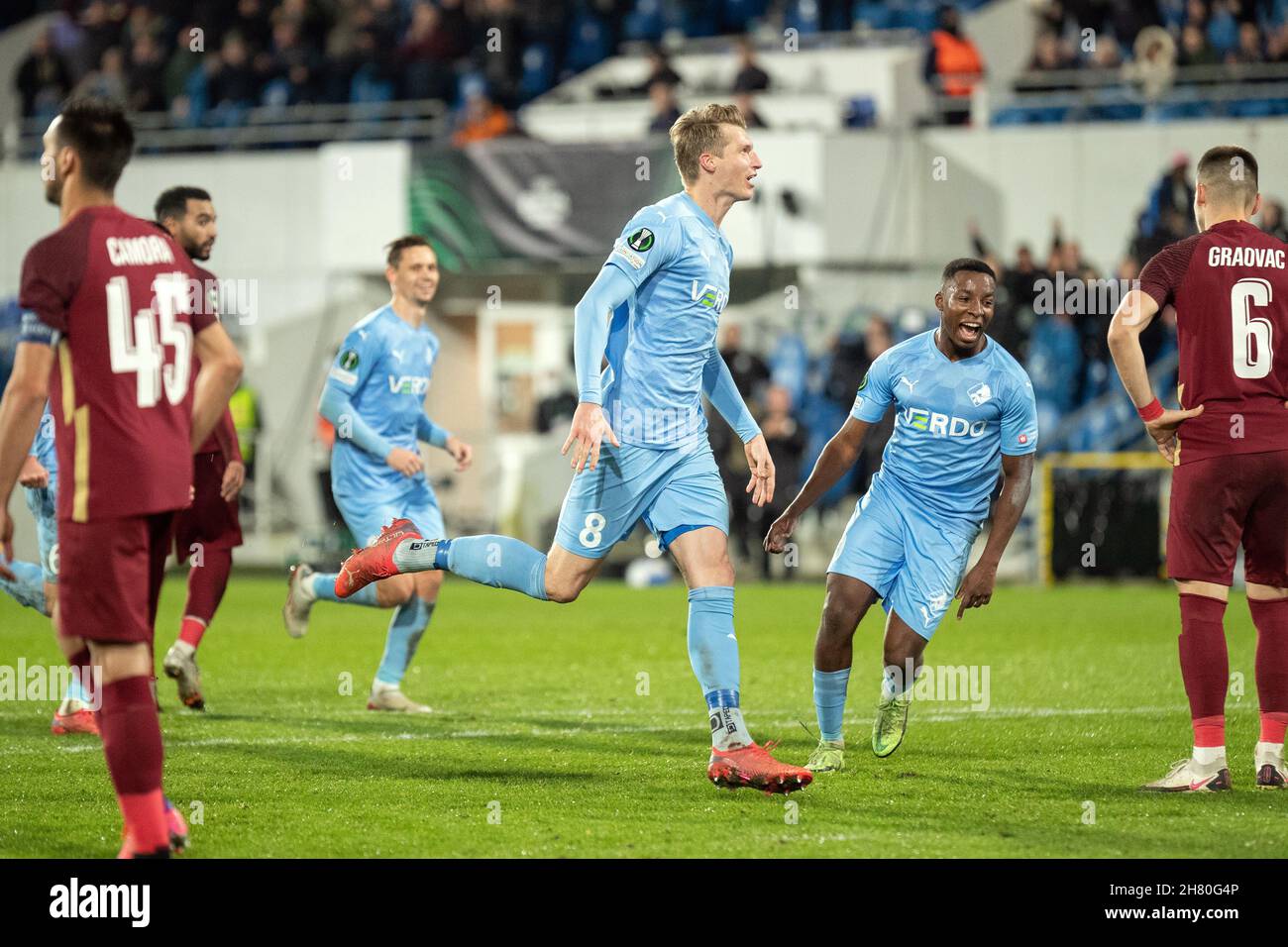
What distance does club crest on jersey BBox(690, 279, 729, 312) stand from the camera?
6.62m

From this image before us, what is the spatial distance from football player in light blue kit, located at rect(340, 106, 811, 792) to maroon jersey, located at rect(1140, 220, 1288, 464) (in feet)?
5.41

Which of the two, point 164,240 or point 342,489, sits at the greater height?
point 164,240

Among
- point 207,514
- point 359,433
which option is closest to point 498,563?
point 207,514

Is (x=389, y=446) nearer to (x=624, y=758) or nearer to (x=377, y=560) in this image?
(x=377, y=560)

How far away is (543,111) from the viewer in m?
22.4

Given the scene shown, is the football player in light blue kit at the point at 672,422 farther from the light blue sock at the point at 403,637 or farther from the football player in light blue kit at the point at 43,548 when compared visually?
the football player in light blue kit at the point at 43,548

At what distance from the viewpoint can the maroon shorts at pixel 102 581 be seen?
4.89 m

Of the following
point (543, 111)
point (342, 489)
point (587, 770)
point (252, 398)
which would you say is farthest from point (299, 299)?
point (587, 770)

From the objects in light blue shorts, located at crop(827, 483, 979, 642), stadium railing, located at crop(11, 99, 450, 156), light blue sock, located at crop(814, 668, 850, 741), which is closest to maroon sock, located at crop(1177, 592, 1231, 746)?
light blue shorts, located at crop(827, 483, 979, 642)

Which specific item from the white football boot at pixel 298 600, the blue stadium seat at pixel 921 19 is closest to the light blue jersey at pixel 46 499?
the white football boot at pixel 298 600

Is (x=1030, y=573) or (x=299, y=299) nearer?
(x=1030, y=573)

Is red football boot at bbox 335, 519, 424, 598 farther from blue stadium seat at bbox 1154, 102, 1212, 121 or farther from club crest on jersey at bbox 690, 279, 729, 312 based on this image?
blue stadium seat at bbox 1154, 102, 1212, 121

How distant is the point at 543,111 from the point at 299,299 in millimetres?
4105
